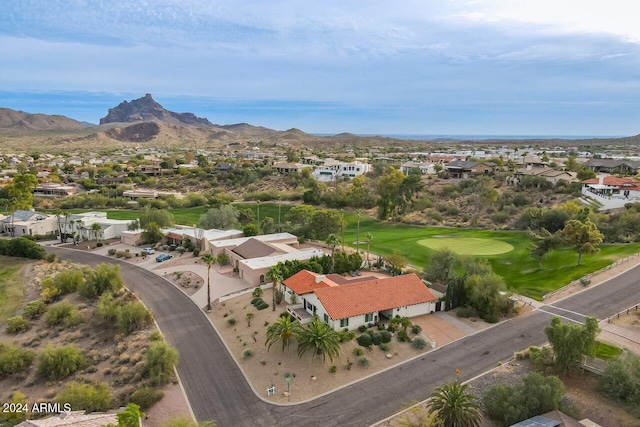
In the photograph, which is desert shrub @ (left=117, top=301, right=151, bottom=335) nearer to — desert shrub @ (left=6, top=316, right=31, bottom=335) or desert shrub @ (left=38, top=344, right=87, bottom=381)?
desert shrub @ (left=38, top=344, right=87, bottom=381)

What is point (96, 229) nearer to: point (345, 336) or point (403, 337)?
point (345, 336)

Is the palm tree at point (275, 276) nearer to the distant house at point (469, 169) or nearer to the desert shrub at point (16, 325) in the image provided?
the desert shrub at point (16, 325)

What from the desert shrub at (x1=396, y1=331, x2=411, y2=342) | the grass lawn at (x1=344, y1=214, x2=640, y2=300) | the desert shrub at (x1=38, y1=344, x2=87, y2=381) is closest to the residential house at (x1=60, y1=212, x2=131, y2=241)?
the grass lawn at (x1=344, y1=214, x2=640, y2=300)

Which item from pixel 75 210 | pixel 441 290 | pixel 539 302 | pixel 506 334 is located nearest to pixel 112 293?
pixel 441 290

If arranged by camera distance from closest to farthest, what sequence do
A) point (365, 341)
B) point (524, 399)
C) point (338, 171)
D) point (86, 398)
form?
point (524, 399)
point (86, 398)
point (365, 341)
point (338, 171)

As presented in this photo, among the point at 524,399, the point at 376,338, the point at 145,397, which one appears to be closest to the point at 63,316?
the point at 145,397

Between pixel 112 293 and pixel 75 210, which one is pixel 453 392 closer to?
pixel 112 293
